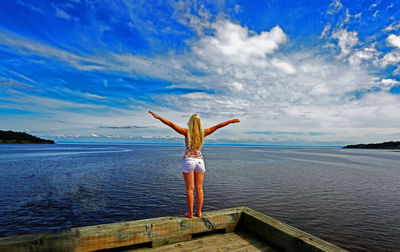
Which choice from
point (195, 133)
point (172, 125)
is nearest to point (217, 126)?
point (195, 133)

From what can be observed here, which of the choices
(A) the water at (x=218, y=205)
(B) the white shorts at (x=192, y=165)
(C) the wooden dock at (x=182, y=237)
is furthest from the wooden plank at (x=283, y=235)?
(A) the water at (x=218, y=205)

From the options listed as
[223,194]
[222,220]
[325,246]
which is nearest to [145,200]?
[223,194]

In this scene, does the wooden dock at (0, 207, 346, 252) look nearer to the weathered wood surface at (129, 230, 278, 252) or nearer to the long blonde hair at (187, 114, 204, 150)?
the weathered wood surface at (129, 230, 278, 252)

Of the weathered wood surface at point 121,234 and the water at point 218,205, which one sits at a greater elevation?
the weathered wood surface at point 121,234

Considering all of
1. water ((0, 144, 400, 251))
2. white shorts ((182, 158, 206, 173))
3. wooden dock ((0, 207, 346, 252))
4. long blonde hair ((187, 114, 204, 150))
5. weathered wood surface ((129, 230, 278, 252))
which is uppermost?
long blonde hair ((187, 114, 204, 150))

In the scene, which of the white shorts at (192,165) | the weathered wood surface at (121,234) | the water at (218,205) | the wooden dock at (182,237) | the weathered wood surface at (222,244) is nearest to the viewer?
the weathered wood surface at (121,234)

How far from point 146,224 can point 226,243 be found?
211 cm

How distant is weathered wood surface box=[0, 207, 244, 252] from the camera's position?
4.20 metres

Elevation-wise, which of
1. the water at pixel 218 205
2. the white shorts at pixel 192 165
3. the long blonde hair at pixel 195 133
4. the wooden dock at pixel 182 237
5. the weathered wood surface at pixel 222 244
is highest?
the long blonde hair at pixel 195 133

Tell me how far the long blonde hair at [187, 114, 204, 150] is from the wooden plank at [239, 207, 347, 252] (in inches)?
103

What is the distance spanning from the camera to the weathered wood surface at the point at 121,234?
13.8 ft

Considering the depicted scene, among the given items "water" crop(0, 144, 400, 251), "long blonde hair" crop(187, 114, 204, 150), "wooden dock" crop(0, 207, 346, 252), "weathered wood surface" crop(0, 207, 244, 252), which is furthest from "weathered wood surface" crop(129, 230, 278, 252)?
"water" crop(0, 144, 400, 251)

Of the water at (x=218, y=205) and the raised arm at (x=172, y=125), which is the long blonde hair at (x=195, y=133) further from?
the water at (x=218, y=205)

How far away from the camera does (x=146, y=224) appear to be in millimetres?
5113
